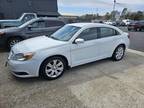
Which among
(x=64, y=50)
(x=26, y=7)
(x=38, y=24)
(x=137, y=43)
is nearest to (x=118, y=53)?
(x=64, y=50)

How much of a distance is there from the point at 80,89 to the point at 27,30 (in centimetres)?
519

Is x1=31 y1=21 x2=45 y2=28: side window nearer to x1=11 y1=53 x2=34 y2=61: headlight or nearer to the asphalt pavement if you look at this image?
x1=11 y1=53 x2=34 y2=61: headlight

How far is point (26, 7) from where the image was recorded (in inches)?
1249

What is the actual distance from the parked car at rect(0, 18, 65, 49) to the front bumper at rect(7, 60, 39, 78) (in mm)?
3829

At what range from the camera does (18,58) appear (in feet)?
14.9

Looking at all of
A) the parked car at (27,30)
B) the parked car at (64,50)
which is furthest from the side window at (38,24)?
the parked car at (64,50)

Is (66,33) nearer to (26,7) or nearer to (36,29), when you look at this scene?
(36,29)

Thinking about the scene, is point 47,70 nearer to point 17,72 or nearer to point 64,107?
point 17,72

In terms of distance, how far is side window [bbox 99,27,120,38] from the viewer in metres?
5.89

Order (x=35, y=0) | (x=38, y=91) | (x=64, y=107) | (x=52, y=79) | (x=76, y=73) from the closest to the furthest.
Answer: (x=64, y=107), (x=38, y=91), (x=52, y=79), (x=76, y=73), (x=35, y=0)

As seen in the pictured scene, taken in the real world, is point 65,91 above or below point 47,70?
below

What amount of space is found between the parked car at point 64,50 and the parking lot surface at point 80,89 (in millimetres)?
296

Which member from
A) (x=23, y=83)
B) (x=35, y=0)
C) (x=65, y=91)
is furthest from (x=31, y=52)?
(x=35, y=0)

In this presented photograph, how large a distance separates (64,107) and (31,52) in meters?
1.70
